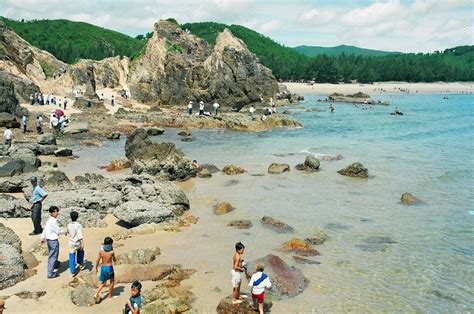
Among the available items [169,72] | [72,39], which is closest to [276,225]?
[169,72]

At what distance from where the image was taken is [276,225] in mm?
19219

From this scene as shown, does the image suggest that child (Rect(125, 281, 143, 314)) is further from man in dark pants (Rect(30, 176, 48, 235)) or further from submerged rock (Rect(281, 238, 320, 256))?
man in dark pants (Rect(30, 176, 48, 235))

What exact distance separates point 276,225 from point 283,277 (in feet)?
18.4

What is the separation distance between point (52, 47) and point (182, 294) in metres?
150

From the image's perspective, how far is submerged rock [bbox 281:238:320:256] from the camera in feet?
53.7

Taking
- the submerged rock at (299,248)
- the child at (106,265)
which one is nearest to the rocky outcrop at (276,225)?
the submerged rock at (299,248)

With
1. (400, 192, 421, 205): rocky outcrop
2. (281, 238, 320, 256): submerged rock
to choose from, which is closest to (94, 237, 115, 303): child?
(281, 238, 320, 256): submerged rock

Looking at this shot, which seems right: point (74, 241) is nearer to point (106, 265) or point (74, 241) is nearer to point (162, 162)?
point (106, 265)

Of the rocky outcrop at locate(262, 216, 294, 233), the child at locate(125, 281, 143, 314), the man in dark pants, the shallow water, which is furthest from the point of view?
the rocky outcrop at locate(262, 216, 294, 233)

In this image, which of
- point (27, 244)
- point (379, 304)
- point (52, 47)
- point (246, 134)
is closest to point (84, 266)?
point (27, 244)

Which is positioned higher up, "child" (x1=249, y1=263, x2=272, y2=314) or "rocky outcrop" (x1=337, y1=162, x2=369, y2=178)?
"child" (x1=249, y1=263, x2=272, y2=314)

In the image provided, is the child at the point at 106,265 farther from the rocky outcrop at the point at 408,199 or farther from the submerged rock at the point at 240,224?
the rocky outcrop at the point at 408,199

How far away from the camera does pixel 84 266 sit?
14.5m

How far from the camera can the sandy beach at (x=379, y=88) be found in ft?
466
